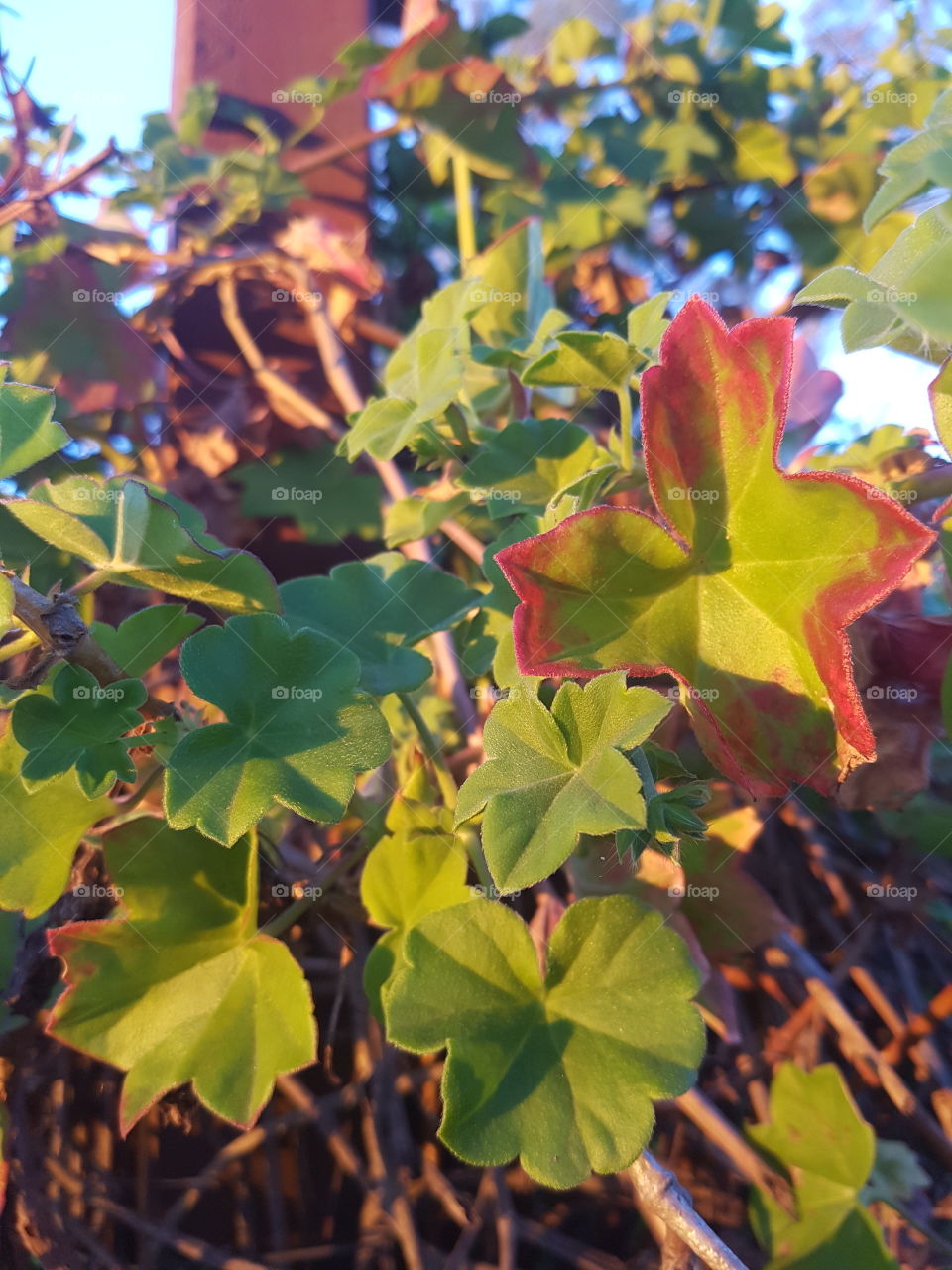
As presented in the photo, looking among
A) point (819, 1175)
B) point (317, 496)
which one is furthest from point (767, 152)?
point (819, 1175)

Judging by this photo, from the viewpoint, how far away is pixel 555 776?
0.50 metres

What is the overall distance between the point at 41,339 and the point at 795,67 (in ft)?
4.18

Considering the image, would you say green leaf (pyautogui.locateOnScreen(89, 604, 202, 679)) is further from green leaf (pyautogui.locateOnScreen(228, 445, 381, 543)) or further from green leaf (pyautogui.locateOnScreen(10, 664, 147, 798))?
green leaf (pyautogui.locateOnScreen(228, 445, 381, 543))

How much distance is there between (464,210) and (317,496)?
465 millimetres

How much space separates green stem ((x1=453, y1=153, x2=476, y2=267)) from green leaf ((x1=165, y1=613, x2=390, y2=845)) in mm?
777

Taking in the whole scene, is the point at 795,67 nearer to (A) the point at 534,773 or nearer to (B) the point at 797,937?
(B) the point at 797,937

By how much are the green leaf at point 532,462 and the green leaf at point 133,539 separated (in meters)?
0.20

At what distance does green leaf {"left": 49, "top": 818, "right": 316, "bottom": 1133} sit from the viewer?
0.58 m

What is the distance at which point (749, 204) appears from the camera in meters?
1.46

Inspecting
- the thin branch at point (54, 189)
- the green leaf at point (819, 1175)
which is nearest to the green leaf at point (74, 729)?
the green leaf at point (819, 1175)

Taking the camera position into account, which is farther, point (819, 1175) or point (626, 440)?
point (819, 1175)

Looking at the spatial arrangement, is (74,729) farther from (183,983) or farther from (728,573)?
(728,573)

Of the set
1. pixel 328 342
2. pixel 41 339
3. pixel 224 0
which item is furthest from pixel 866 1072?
pixel 224 0

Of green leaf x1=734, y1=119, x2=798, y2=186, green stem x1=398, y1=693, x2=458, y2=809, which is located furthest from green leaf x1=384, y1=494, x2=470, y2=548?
green leaf x1=734, y1=119, x2=798, y2=186
